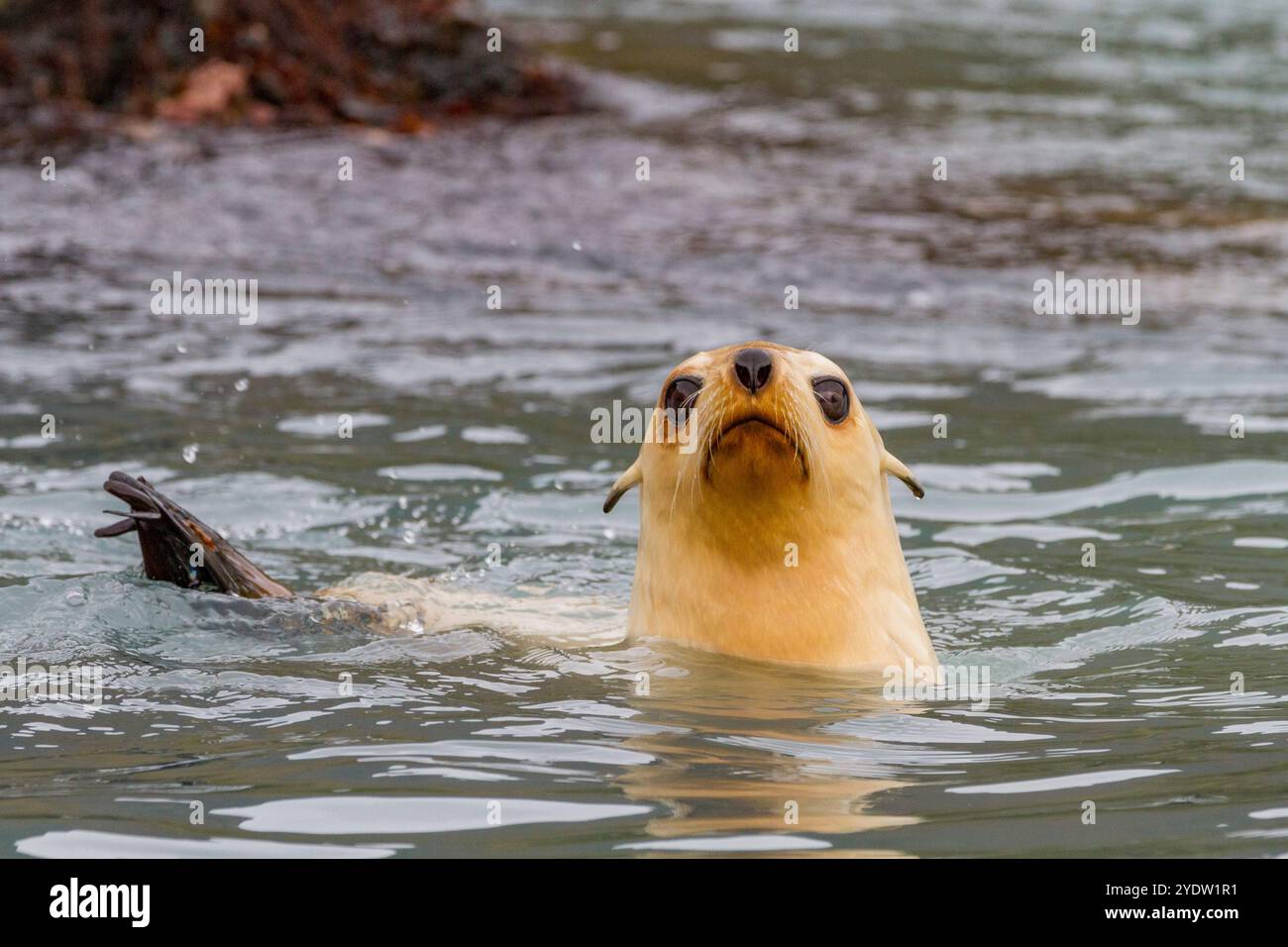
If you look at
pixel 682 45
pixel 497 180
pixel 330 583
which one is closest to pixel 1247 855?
pixel 330 583

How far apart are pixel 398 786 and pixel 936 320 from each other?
7143 mm

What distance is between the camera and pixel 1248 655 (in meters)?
5.71

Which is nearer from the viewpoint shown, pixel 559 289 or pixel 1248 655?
pixel 1248 655

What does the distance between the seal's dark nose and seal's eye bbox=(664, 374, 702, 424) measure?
161mm

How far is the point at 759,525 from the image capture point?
198 inches

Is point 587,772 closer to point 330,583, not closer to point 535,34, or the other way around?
point 330,583
